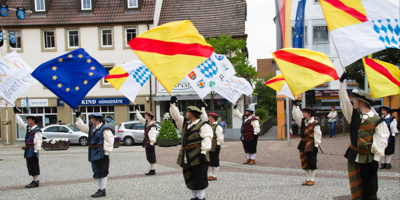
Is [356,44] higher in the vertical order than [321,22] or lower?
lower

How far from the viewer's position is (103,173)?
338 inches

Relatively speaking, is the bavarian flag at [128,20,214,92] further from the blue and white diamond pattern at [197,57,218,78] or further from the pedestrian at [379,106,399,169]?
the pedestrian at [379,106,399,169]

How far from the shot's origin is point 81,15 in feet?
101

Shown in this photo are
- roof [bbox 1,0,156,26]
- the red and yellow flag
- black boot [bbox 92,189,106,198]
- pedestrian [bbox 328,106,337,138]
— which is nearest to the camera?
the red and yellow flag

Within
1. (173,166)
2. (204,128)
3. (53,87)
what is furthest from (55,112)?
(204,128)

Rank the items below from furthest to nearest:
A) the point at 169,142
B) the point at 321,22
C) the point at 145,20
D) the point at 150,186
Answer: the point at 145,20
the point at 321,22
the point at 169,142
the point at 150,186

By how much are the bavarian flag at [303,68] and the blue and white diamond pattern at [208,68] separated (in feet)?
11.6

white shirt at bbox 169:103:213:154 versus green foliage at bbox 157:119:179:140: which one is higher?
white shirt at bbox 169:103:213:154

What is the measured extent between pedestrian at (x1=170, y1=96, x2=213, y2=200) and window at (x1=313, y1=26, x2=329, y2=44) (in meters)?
22.4

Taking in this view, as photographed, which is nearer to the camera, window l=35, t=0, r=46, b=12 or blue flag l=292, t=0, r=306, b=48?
blue flag l=292, t=0, r=306, b=48

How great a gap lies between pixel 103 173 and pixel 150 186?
1482 mm

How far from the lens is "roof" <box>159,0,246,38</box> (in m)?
30.6

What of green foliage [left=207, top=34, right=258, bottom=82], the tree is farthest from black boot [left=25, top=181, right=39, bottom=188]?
green foliage [left=207, top=34, right=258, bottom=82]

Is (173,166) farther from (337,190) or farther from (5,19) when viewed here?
(5,19)
